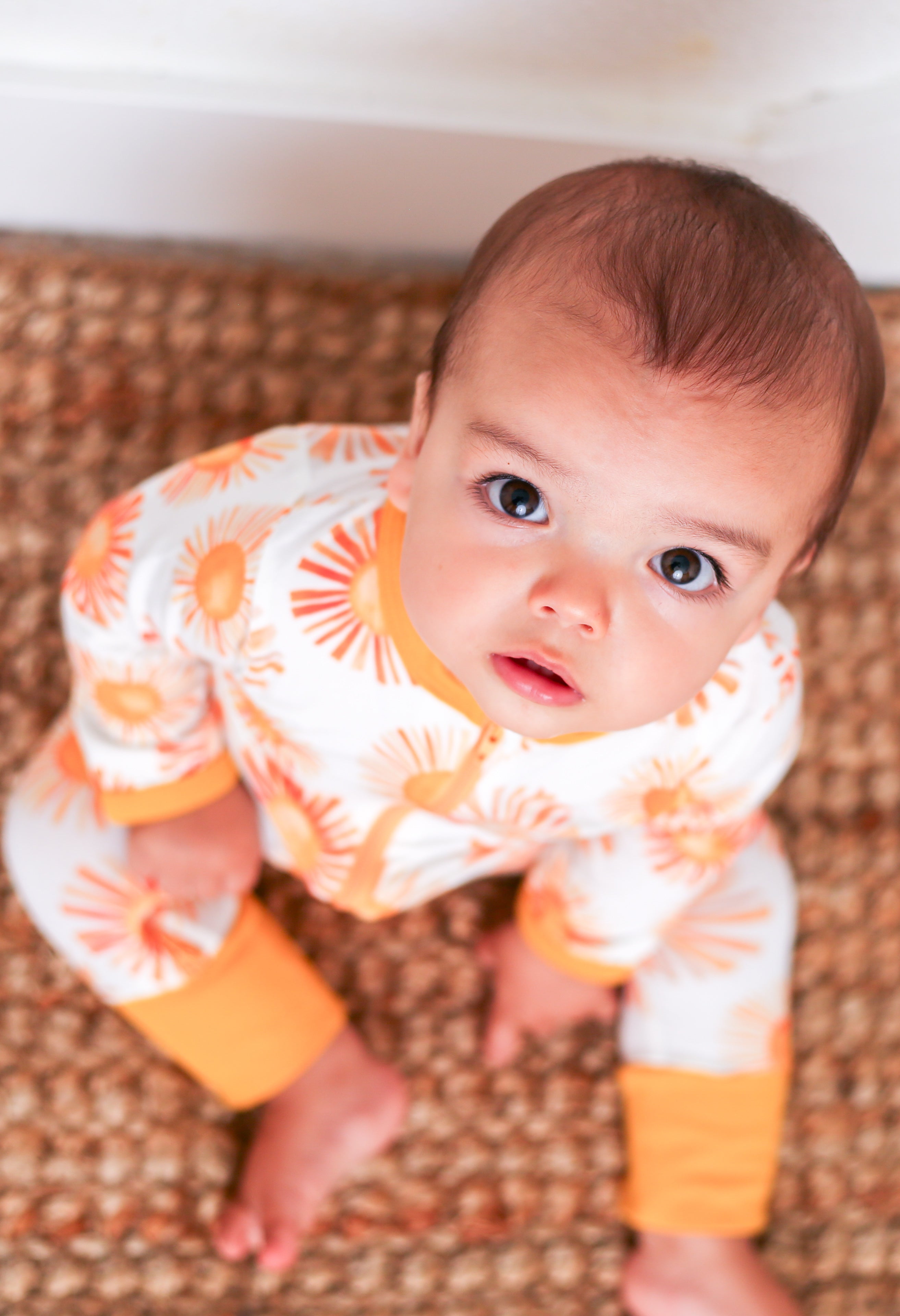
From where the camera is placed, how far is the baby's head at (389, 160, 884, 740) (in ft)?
1.57

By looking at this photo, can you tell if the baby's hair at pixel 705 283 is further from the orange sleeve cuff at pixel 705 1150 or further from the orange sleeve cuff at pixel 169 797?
the orange sleeve cuff at pixel 705 1150

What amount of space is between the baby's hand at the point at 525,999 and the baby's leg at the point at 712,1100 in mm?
46

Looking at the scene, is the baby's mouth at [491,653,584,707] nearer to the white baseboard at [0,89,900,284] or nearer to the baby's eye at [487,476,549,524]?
the baby's eye at [487,476,549,524]

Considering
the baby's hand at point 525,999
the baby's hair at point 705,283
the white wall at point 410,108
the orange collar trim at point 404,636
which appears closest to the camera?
the baby's hair at point 705,283

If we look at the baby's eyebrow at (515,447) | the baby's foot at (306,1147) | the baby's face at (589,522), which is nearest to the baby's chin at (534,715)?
the baby's face at (589,522)

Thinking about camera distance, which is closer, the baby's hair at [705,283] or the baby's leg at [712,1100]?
the baby's hair at [705,283]

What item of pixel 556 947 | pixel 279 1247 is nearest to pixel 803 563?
pixel 556 947

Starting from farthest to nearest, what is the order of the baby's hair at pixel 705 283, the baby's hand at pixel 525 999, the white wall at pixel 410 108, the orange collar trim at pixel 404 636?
the baby's hand at pixel 525 999 < the white wall at pixel 410 108 < the orange collar trim at pixel 404 636 < the baby's hair at pixel 705 283

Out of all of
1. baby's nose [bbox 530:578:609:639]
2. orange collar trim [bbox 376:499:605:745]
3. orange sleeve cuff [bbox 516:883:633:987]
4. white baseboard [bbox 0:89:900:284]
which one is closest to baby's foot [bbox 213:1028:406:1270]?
orange sleeve cuff [bbox 516:883:633:987]

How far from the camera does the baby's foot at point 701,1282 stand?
2.71 ft

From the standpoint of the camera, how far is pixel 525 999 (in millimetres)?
857

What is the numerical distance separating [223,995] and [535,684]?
0.40 meters

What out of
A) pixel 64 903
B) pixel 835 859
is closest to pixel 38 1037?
pixel 64 903

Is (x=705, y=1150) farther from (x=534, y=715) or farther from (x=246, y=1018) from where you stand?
(x=534, y=715)
